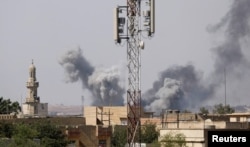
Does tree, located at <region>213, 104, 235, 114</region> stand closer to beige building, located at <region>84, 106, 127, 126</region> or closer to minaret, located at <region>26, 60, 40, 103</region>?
beige building, located at <region>84, 106, 127, 126</region>

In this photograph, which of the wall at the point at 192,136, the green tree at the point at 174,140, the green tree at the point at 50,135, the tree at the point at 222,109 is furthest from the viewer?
the tree at the point at 222,109

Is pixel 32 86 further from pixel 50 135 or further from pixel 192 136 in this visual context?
pixel 192 136

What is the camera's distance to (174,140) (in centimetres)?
6144

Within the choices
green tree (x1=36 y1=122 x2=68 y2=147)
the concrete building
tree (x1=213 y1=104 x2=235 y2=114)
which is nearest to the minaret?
the concrete building

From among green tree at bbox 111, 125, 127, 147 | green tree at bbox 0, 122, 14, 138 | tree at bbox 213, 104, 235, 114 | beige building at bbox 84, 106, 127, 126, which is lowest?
green tree at bbox 111, 125, 127, 147

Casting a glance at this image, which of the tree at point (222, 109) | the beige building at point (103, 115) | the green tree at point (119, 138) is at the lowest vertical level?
the green tree at point (119, 138)

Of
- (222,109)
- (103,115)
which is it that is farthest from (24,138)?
(222,109)

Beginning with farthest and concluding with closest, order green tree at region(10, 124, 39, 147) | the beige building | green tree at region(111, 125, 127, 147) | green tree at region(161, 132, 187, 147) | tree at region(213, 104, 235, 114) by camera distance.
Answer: tree at region(213, 104, 235, 114)
the beige building
green tree at region(111, 125, 127, 147)
green tree at region(161, 132, 187, 147)
green tree at region(10, 124, 39, 147)

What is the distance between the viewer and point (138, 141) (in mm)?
55719

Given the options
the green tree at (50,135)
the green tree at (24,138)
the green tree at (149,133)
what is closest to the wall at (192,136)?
the green tree at (24,138)

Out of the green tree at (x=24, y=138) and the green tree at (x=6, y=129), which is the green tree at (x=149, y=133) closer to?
the green tree at (x=6, y=129)

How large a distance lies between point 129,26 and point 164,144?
13217 millimetres

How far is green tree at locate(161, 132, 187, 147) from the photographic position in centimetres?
6059

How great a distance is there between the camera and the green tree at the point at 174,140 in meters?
60.6
